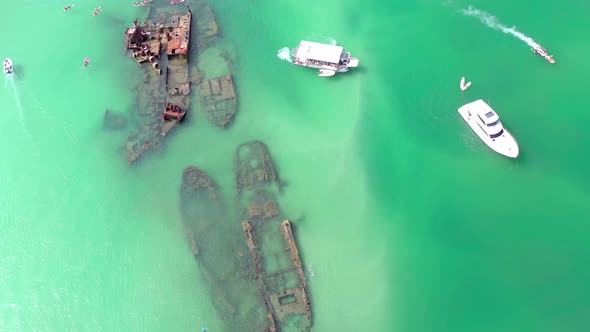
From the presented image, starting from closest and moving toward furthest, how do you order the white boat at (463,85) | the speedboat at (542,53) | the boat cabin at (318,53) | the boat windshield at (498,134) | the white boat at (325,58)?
the boat windshield at (498,134) → the white boat at (463,85) → the speedboat at (542,53) → the boat cabin at (318,53) → the white boat at (325,58)

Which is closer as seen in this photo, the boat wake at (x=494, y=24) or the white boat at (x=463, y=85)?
the white boat at (x=463, y=85)

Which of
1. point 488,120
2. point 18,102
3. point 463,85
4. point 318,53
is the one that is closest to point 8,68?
point 18,102

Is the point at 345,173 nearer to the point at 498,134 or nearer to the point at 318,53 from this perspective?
the point at 318,53

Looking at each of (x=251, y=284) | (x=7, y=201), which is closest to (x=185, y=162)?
(x=251, y=284)

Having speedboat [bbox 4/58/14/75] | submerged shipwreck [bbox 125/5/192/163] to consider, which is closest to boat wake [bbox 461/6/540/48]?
submerged shipwreck [bbox 125/5/192/163]

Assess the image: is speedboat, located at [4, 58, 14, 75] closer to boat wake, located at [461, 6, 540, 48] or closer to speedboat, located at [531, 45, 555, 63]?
boat wake, located at [461, 6, 540, 48]

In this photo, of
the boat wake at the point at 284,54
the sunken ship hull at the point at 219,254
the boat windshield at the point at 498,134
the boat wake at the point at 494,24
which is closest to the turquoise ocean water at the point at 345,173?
the boat wake at the point at 494,24

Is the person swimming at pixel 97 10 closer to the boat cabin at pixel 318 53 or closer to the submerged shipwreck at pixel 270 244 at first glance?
the boat cabin at pixel 318 53
